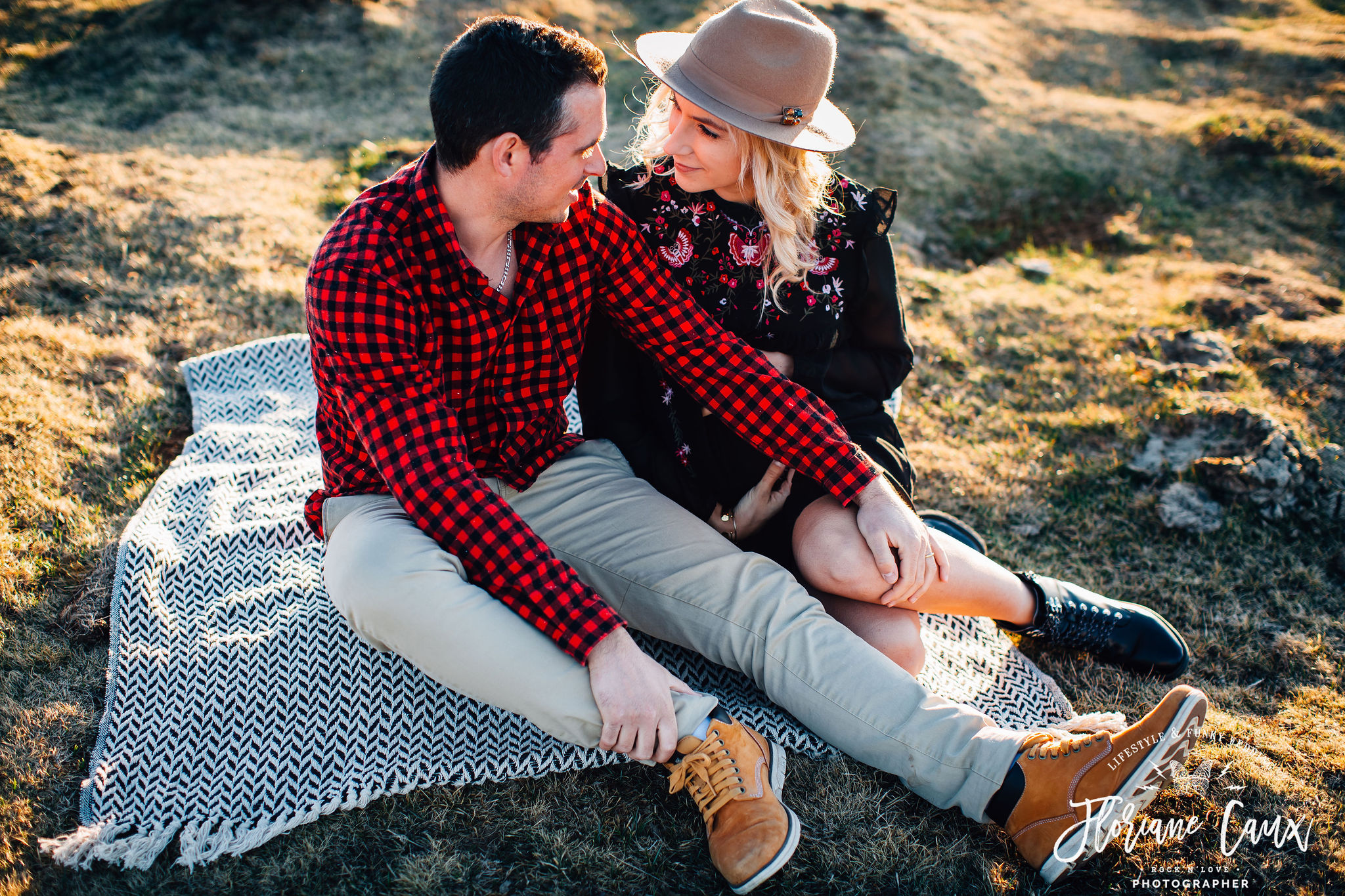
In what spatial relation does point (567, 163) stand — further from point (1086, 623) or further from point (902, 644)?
point (1086, 623)

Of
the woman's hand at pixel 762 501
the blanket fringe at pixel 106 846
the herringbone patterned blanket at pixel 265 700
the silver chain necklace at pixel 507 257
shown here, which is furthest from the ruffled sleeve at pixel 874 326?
the blanket fringe at pixel 106 846

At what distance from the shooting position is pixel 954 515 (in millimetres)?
3740

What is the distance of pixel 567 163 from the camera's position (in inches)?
87.6

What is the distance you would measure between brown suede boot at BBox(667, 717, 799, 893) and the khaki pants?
0.11 meters

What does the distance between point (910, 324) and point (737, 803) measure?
352 cm

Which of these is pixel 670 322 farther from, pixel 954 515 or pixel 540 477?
pixel 954 515

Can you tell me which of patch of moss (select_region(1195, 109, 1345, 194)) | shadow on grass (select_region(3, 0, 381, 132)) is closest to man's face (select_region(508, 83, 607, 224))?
shadow on grass (select_region(3, 0, 381, 132))

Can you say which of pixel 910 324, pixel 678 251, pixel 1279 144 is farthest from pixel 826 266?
pixel 1279 144

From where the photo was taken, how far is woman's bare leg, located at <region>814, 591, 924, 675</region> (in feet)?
8.31

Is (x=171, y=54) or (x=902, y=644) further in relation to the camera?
(x=171, y=54)

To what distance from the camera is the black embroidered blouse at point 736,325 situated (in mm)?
2842

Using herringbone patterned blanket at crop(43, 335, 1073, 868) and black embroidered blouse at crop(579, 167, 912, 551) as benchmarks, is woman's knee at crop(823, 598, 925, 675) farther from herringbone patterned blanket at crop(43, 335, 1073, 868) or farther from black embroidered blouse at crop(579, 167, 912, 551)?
black embroidered blouse at crop(579, 167, 912, 551)

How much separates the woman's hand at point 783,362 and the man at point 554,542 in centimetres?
31

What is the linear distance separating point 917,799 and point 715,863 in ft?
2.16
